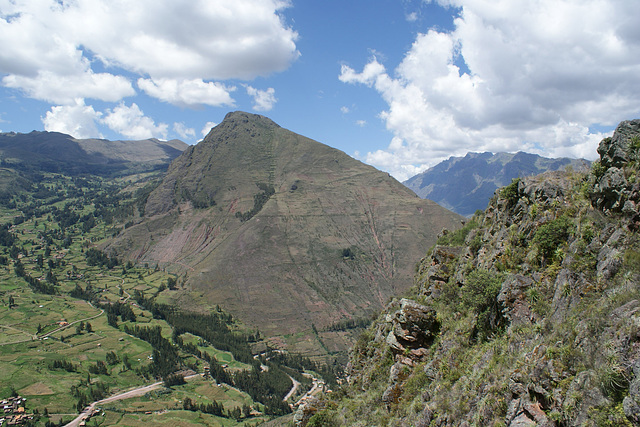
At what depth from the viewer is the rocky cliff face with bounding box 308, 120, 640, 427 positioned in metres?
10.7

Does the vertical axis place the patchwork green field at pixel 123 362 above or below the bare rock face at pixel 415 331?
below

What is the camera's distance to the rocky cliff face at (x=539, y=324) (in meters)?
10.7

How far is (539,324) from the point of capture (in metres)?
14.9

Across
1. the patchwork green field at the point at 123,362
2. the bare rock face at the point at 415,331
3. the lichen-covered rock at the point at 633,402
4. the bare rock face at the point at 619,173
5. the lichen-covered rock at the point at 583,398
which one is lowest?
the patchwork green field at the point at 123,362

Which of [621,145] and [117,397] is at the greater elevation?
[621,145]

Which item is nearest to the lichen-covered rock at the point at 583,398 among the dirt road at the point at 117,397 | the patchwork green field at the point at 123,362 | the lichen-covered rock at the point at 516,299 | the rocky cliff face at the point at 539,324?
the rocky cliff face at the point at 539,324

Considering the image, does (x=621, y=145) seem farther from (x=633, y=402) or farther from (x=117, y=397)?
(x=117, y=397)

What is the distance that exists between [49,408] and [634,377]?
6166 inches

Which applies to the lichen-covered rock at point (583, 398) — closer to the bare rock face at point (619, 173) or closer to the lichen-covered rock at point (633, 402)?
the lichen-covered rock at point (633, 402)

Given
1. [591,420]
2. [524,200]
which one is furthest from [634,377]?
[524,200]

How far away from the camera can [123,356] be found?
508ft

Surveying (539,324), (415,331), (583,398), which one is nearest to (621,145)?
(539,324)

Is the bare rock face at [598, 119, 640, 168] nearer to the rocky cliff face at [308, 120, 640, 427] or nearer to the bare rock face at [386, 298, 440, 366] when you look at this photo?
the rocky cliff face at [308, 120, 640, 427]

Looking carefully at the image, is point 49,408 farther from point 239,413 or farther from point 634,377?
point 634,377
